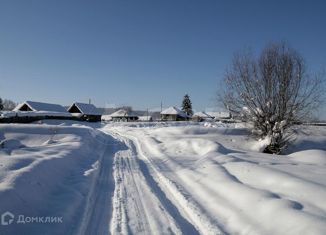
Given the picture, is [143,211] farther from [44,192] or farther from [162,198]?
[44,192]

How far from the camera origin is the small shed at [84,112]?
219 ft

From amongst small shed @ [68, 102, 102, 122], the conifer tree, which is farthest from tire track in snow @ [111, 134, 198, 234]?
the conifer tree

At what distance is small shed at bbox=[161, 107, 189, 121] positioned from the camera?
87000mm

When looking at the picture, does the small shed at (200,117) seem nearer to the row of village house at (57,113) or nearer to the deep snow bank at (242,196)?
the row of village house at (57,113)

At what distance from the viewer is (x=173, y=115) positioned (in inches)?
3447

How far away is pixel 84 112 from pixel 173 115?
2908 cm

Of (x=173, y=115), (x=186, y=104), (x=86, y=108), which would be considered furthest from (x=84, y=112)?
(x=186, y=104)

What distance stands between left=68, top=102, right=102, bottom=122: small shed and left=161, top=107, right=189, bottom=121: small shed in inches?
928

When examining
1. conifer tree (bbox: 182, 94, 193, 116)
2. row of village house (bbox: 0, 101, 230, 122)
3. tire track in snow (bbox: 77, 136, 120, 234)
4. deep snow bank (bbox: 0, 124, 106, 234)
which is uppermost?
conifer tree (bbox: 182, 94, 193, 116)

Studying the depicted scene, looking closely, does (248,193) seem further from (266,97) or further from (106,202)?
(266,97)

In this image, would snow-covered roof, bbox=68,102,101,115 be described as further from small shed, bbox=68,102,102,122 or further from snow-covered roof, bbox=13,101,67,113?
snow-covered roof, bbox=13,101,67,113

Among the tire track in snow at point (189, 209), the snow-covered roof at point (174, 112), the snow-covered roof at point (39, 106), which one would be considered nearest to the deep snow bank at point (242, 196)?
the tire track in snow at point (189, 209)

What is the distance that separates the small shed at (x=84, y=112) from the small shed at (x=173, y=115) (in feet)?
77.3

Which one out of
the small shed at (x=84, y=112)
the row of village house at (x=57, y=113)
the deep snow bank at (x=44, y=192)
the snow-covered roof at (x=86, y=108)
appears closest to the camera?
the deep snow bank at (x=44, y=192)
